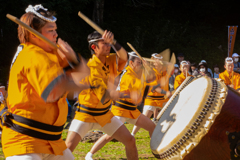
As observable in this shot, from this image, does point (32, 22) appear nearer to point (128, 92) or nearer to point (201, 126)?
point (201, 126)

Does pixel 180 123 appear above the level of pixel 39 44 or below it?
below

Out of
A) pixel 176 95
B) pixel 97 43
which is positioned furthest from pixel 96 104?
pixel 176 95

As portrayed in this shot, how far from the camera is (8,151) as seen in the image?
1.74m

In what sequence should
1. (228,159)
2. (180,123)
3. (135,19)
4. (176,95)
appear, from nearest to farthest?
(228,159) < (180,123) < (176,95) < (135,19)

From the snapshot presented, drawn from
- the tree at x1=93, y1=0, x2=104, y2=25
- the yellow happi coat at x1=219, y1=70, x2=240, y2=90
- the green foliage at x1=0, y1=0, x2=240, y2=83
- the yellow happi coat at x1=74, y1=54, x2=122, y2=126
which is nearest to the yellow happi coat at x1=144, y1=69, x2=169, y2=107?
the yellow happi coat at x1=219, y1=70, x2=240, y2=90

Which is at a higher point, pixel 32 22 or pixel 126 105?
pixel 32 22

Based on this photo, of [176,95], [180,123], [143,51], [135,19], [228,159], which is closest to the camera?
[228,159]

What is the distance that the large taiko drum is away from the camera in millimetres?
1954

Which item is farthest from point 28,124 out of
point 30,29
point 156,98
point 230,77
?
point 230,77

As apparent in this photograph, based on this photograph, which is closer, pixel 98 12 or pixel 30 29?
pixel 30 29

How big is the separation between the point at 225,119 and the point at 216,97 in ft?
0.53

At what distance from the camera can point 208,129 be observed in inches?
75.6

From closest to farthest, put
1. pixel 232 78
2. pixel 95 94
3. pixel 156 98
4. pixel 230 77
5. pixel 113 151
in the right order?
pixel 95 94, pixel 113 151, pixel 156 98, pixel 232 78, pixel 230 77

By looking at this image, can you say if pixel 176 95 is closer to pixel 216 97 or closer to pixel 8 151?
pixel 216 97
